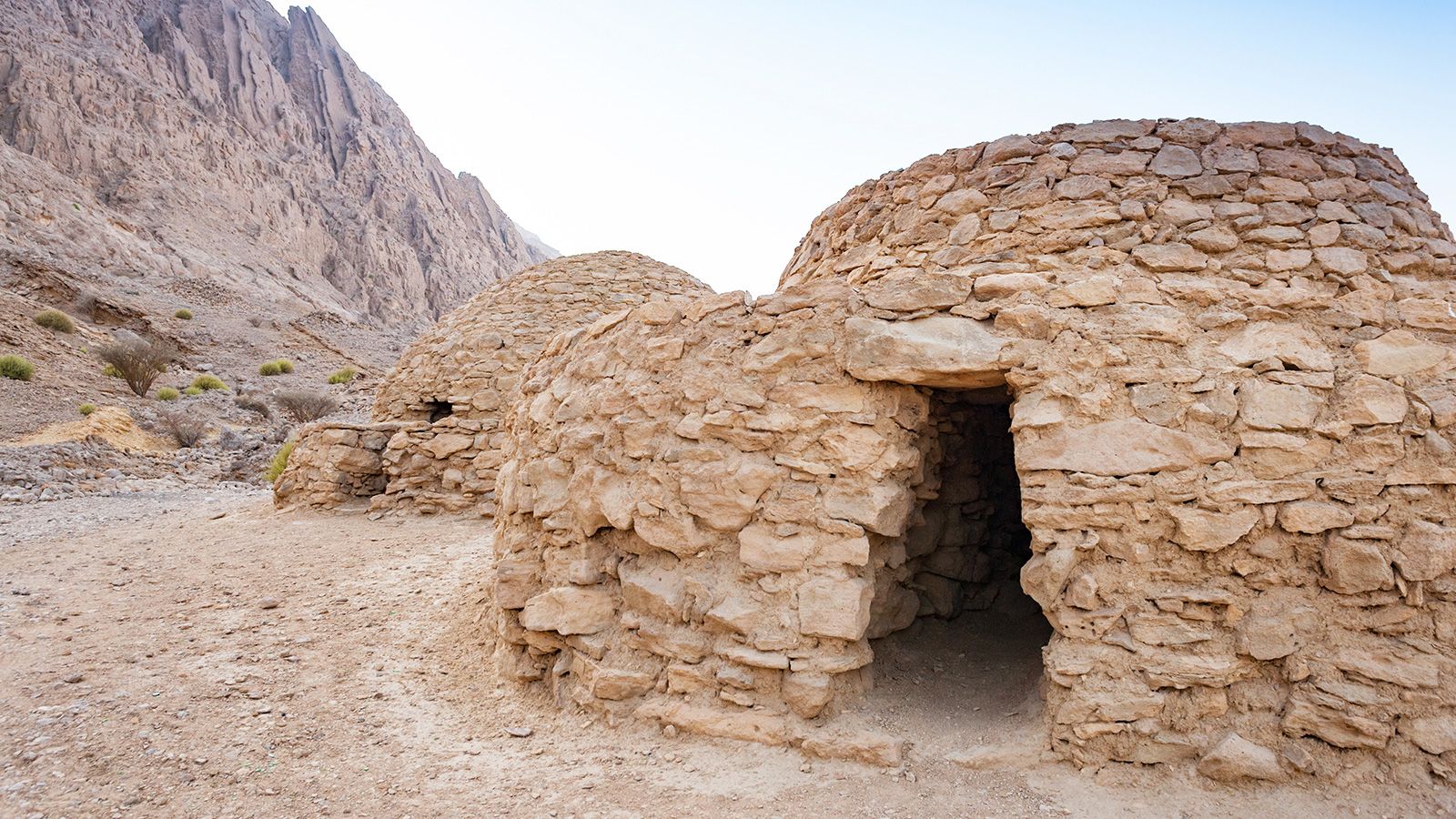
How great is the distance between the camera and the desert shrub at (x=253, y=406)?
16562 mm

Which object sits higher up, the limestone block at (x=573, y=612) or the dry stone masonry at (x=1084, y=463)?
the dry stone masonry at (x=1084, y=463)

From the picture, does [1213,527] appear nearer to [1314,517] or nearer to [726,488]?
[1314,517]

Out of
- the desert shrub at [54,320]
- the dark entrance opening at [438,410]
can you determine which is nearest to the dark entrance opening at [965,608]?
the dark entrance opening at [438,410]

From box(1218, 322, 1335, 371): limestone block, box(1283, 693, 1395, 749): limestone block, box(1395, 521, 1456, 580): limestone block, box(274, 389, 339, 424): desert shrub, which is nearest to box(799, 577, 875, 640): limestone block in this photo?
box(1283, 693, 1395, 749): limestone block

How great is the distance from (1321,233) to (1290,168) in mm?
398

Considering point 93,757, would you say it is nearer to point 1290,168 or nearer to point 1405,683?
point 1405,683

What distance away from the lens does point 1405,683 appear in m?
2.79

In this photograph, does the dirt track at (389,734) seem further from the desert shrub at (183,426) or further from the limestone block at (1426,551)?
the desert shrub at (183,426)

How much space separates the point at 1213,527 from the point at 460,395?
8696 millimetres

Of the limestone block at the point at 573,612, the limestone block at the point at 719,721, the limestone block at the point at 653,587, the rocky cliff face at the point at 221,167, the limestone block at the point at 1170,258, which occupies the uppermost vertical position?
the rocky cliff face at the point at 221,167

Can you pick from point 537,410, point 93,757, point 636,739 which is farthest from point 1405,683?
point 93,757

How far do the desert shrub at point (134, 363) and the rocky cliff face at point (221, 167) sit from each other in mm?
6894

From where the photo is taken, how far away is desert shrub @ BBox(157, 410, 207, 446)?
1362cm

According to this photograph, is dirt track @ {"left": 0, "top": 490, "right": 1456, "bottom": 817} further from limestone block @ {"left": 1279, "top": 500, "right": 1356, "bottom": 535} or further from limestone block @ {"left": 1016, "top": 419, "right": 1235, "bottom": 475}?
limestone block @ {"left": 1016, "top": 419, "right": 1235, "bottom": 475}
